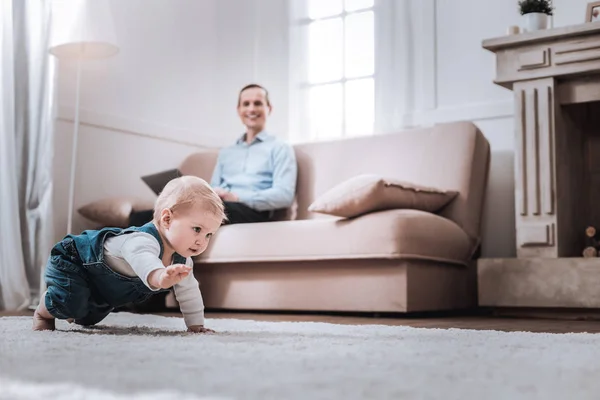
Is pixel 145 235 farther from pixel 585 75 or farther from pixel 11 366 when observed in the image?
pixel 585 75

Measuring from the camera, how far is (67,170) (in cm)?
348

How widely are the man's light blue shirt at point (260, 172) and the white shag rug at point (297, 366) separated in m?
1.60

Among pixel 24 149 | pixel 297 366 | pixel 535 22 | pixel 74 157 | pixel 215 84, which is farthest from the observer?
pixel 215 84

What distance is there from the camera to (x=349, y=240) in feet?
8.52

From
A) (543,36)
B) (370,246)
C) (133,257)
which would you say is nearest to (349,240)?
(370,246)

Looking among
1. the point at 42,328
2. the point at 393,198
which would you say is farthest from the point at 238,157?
the point at 42,328

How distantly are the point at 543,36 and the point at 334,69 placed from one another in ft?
5.18

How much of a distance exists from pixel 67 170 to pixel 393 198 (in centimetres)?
167

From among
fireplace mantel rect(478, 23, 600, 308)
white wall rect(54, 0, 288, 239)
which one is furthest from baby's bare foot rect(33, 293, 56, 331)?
white wall rect(54, 0, 288, 239)

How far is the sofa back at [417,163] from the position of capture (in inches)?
117

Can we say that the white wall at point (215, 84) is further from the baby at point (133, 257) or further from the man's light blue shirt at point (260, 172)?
the baby at point (133, 257)

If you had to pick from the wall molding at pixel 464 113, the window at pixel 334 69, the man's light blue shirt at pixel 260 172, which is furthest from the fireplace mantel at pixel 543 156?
the window at pixel 334 69

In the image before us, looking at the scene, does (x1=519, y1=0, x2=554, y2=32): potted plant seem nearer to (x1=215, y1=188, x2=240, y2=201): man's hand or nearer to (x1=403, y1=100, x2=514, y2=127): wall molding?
(x1=403, y1=100, x2=514, y2=127): wall molding

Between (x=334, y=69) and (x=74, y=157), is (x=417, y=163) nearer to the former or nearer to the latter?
(x=334, y=69)
